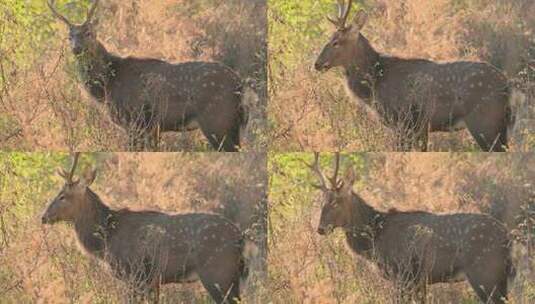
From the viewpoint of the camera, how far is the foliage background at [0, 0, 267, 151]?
766cm

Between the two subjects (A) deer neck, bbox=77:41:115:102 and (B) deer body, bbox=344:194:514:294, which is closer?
(B) deer body, bbox=344:194:514:294

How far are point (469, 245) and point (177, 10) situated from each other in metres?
1.93

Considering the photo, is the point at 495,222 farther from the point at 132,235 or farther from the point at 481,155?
the point at 132,235

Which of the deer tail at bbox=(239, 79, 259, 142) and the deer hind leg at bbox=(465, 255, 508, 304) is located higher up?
the deer tail at bbox=(239, 79, 259, 142)

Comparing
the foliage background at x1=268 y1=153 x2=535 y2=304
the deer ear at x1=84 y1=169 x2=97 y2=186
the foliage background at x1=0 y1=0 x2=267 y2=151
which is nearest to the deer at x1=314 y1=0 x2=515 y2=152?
the foliage background at x1=268 y1=153 x2=535 y2=304

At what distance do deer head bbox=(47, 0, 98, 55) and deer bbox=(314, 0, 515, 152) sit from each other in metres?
1.17

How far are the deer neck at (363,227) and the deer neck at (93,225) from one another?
4.06ft

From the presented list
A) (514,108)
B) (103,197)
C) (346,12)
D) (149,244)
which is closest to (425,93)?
(514,108)

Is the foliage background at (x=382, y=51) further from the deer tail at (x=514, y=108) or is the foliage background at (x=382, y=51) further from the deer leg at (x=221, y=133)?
the deer leg at (x=221, y=133)

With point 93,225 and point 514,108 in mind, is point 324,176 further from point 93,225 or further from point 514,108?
point 93,225

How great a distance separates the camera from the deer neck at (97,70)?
7.68 m

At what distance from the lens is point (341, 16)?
24.9 ft

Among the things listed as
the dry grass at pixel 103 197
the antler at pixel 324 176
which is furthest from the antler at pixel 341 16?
the dry grass at pixel 103 197

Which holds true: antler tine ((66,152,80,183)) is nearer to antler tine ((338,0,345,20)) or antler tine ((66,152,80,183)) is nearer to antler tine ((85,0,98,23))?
antler tine ((85,0,98,23))
